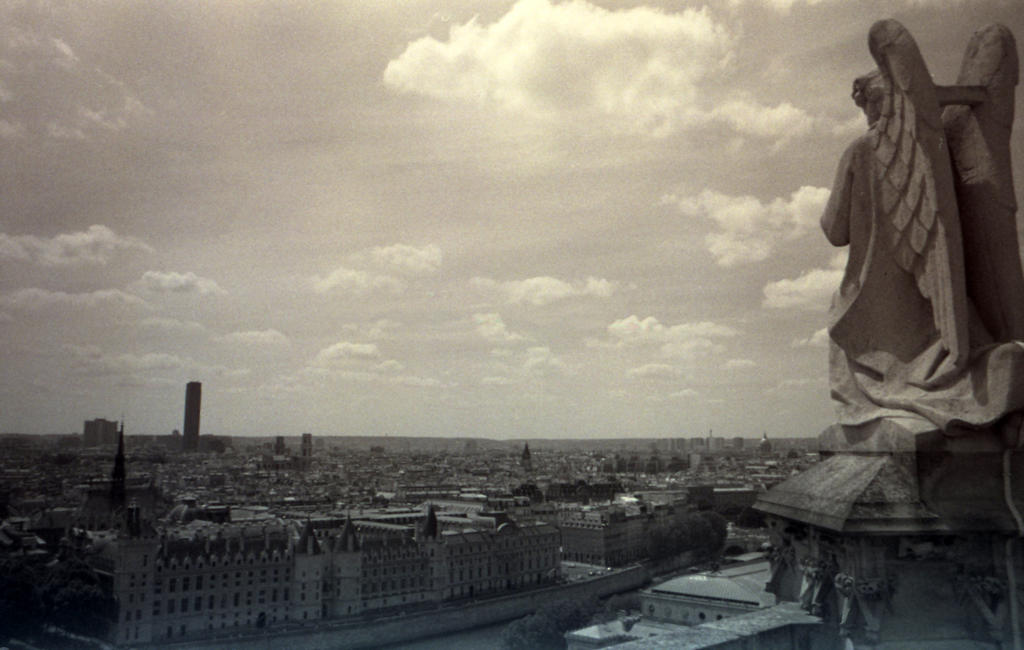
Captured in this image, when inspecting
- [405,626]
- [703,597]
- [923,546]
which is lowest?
[405,626]

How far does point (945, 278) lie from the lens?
2.90 m

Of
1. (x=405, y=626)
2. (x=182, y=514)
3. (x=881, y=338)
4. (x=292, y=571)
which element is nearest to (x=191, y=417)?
(x=292, y=571)

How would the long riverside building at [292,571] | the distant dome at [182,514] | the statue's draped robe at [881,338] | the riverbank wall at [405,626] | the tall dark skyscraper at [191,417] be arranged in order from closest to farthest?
the statue's draped robe at [881,338]
the tall dark skyscraper at [191,417]
the riverbank wall at [405,626]
the long riverside building at [292,571]
the distant dome at [182,514]

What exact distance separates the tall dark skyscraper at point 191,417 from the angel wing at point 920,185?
47.5ft

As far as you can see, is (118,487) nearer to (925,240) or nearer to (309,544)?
(309,544)

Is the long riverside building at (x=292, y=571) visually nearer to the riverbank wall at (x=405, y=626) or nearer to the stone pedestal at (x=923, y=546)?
the riverbank wall at (x=405, y=626)

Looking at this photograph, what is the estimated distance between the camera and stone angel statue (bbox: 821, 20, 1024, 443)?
288 centimetres

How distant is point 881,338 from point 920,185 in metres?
0.59

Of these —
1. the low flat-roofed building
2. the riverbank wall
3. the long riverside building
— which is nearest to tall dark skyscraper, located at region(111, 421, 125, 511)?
the long riverside building

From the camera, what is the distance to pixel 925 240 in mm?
2990

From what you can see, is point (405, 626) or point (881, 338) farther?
point (405, 626)

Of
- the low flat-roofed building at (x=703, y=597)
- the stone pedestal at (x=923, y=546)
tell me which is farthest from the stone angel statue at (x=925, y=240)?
the low flat-roofed building at (x=703, y=597)

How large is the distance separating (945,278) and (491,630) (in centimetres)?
2134

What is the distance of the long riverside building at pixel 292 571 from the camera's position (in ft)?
64.3
